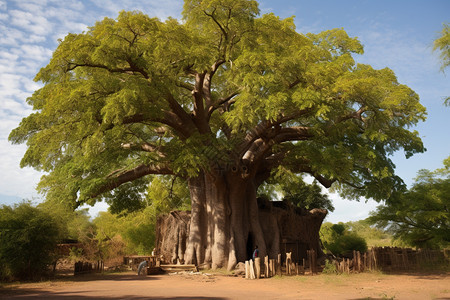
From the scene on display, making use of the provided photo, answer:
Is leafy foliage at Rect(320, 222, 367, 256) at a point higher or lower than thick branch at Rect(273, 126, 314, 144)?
lower

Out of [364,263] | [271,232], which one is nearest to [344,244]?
[271,232]

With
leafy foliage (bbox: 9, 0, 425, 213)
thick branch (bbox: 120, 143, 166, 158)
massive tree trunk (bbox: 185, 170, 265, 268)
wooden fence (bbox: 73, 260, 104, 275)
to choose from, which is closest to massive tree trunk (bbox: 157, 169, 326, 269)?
massive tree trunk (bbox: 185, 170, 265, 268)

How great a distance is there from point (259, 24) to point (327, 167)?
6863mm

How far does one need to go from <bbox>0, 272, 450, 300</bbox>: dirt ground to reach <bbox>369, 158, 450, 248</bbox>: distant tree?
815cm

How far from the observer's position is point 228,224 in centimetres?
1927

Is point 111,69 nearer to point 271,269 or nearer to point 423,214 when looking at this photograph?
point 271,269

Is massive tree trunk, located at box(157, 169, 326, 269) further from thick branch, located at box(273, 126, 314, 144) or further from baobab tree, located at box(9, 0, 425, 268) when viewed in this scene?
thick branch, located at box(273, 126, 314, 144)

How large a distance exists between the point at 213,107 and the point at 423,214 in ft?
48.4

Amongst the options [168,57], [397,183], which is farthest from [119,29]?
[397,183]

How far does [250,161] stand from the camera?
18.8 metres

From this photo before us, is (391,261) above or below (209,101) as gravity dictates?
below

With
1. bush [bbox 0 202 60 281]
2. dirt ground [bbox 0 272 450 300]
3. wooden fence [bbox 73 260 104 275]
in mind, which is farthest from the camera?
wooden fence [bbox 73 260 104 275]

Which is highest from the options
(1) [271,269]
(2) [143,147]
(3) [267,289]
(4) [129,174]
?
(2) [143,147]

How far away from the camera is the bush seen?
45.6ft
